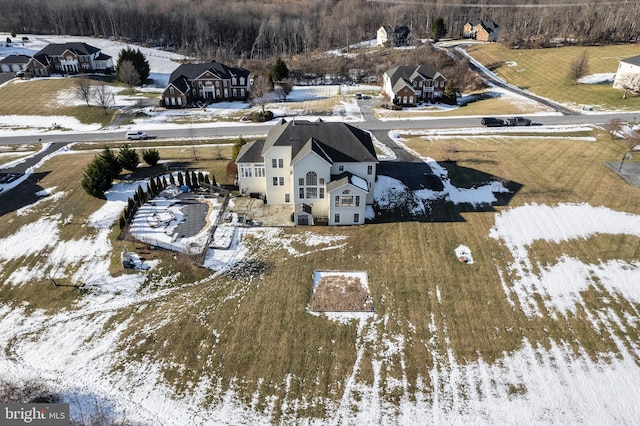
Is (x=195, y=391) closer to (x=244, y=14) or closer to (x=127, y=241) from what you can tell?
(x=127, y=241)

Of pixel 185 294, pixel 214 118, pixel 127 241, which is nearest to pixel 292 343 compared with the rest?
pixel 185 294

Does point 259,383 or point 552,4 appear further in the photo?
point 552,4

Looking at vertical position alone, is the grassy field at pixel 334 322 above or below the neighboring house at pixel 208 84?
below

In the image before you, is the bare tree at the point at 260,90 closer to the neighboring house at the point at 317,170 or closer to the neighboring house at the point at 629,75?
the neighboring house at the point at 317,170

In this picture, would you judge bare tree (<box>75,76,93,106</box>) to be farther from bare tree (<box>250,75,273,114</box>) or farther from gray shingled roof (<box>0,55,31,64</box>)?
bare tree (<box>250,75,273,114</box>)

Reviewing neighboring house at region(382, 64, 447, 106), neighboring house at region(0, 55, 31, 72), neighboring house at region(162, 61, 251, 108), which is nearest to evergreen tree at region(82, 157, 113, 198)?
neighboring house at region(162, 61, 251, 108)

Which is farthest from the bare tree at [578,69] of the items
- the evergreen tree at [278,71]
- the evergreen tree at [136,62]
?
the evergreen tree at [136,62]
